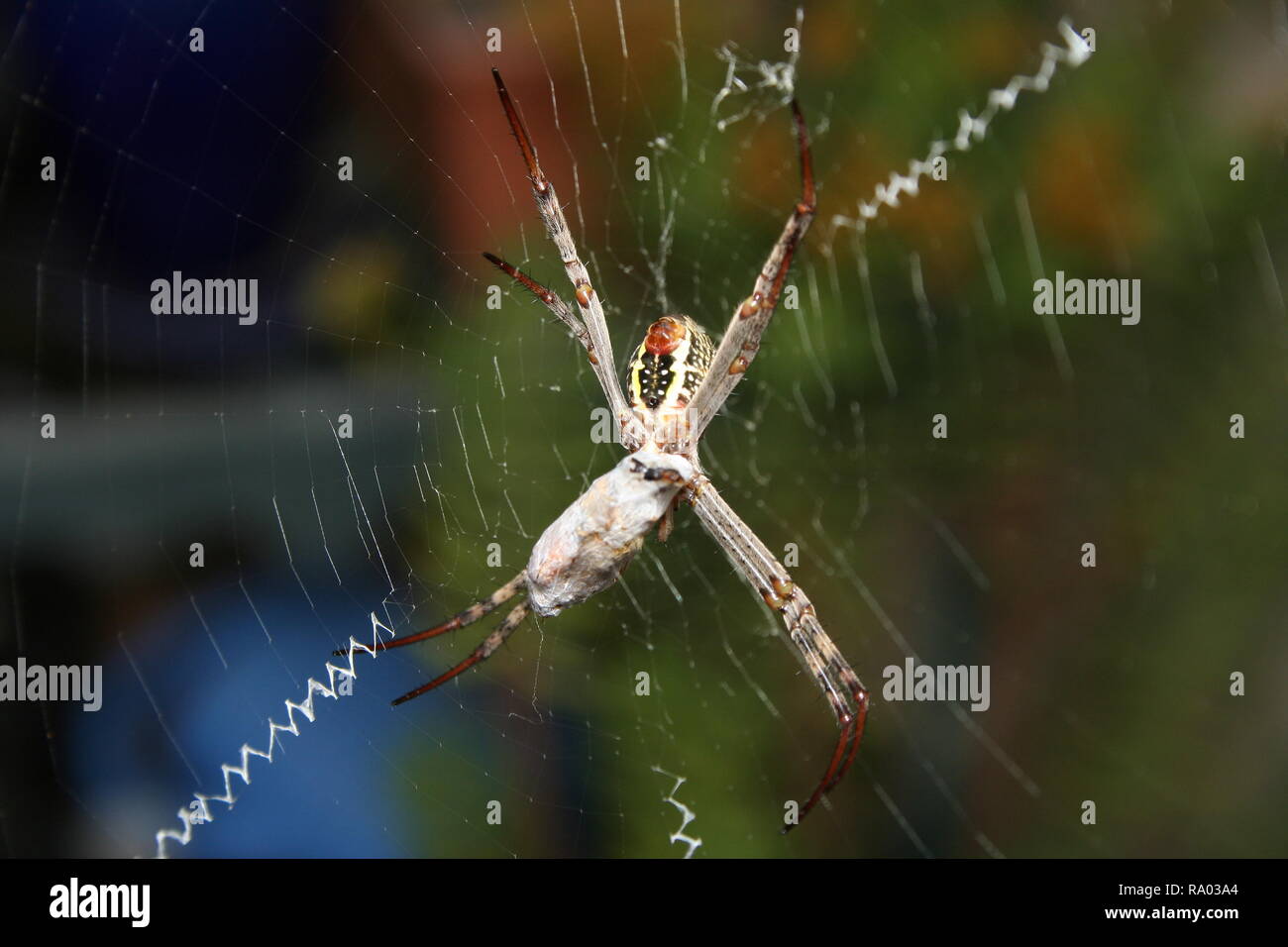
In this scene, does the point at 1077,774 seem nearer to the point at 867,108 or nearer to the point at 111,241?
the point at 867,108

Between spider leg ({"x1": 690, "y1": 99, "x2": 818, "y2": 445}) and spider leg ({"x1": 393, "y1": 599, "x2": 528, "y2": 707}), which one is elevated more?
spider leg ({"x1": 690, "y1": 99, "x2": 818, "y2": 445})

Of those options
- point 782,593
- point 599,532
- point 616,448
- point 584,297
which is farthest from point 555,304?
point 616,448

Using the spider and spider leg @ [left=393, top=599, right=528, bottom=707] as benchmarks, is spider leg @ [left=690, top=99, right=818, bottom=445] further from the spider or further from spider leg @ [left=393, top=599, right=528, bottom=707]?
spider leg @ [left=393, top=599, right=528, bottom=707]

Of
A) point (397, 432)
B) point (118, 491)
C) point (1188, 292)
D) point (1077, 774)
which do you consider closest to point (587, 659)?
point (397, 432)

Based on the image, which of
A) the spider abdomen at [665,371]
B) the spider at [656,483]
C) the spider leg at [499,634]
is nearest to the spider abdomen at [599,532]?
the spider at [656,483]

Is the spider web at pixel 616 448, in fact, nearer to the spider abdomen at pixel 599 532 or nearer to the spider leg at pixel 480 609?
the spider leg at pixel 480 609

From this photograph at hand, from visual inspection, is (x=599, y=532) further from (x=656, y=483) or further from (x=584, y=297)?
(x=584, y=297)

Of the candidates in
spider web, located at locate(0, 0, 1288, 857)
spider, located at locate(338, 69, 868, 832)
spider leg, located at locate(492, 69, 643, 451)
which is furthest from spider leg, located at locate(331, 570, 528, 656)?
spider leg, located at locate(492, 69, 643, 451)

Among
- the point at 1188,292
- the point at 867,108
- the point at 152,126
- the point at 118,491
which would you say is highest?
the point at 867,108
